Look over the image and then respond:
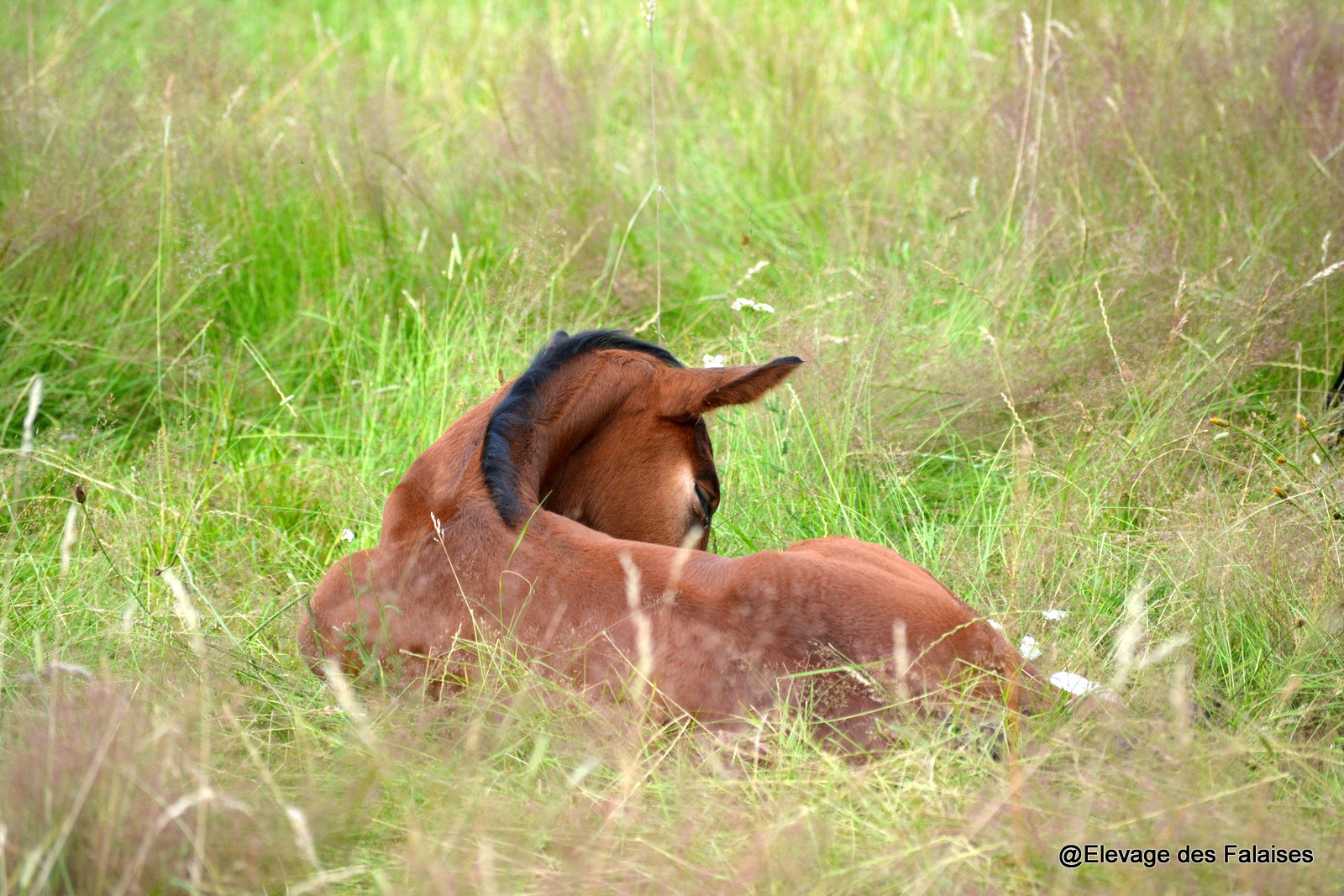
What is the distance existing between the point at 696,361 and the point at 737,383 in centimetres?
158

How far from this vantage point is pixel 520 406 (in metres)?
2.73

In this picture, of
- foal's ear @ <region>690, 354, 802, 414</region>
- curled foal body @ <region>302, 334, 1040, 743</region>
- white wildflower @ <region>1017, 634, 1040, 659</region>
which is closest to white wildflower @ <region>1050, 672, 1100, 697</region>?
curled foal body @ <region>302, 334, 1040, 743</region>

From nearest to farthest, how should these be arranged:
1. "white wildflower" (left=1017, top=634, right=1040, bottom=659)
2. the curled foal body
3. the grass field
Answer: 1. the grass field
2. the curled foal body
3. "white wildflower" (left=1017, top=634, right=1040, bottom=659)

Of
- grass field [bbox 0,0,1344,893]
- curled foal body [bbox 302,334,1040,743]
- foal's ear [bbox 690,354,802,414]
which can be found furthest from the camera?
foal's ear [bbox 690,354,802,414]

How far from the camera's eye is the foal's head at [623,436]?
9.13ft

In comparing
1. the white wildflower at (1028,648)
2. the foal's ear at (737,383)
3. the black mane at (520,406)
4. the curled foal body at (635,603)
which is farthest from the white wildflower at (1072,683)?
the black mane at (520,406)

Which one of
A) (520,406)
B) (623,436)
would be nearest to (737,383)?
(623,436)

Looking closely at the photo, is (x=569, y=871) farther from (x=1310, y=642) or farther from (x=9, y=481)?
(x=9, y=481)

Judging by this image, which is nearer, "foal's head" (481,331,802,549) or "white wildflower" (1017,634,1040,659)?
"white wildflower" (1017,634,1040,659)

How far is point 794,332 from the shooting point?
12.8 feet

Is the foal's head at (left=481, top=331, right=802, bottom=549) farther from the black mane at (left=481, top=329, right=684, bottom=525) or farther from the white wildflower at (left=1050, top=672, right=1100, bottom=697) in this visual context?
the white wildflower at (left=1050, top=672, right=1100, bottom=697)

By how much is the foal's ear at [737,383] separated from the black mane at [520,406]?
0.75ft

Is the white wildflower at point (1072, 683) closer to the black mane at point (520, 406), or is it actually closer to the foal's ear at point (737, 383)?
the foal's ear at point (737, 383)

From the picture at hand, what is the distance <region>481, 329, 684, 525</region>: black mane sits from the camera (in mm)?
2559
